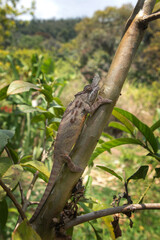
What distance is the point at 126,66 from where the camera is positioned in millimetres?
522

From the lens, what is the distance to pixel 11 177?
22.2 inches

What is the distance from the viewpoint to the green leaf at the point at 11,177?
1.78ft

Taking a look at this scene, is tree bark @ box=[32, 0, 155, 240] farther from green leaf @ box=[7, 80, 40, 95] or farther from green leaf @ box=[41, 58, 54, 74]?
green leaf @ box=[41, 58, 54, 74]

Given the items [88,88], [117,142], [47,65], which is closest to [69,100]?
[88,88]

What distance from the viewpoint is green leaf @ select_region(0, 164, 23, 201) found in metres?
0.54

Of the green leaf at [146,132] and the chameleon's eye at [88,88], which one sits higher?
the chameleon's eye at [88,88]

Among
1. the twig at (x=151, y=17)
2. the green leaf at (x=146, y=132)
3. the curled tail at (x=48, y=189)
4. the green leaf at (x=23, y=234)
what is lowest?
the green leaf at (x=23, y=234)

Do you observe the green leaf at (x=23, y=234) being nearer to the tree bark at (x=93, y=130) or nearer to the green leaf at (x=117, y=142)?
the tree bark at (x=93, y=130)

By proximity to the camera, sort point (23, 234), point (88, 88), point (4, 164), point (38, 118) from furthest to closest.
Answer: point (38, 118) < point (88, 88) < point (4, 164) < point (23, 234)

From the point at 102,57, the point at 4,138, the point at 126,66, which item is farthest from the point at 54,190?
the point at 102,57

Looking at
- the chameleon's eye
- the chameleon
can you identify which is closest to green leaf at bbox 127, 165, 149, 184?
the chameleon

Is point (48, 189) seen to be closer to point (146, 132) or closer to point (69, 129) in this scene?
point (69, 129)

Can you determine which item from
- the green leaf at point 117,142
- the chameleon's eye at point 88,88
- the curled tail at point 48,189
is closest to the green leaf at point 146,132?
the green leaf at point 117,142

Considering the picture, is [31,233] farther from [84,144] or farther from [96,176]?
[96,176]
